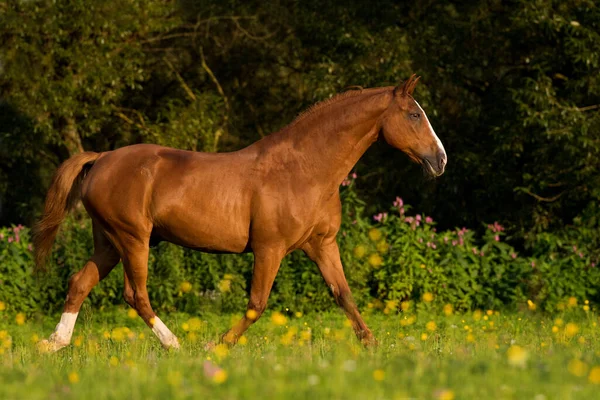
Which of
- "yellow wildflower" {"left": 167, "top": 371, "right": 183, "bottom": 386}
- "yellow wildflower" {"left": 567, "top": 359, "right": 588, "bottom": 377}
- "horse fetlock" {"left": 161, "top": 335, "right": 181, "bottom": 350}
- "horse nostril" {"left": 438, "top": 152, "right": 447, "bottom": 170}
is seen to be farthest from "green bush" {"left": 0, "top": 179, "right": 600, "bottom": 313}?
"yellow wildflower" {"left": 167, "top": 371, "right": 183, "bottom": 386}

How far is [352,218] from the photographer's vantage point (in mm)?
12219

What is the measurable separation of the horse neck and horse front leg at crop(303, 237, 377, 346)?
20.9 inches

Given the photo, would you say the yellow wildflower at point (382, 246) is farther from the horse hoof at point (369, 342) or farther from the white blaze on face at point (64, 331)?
the white blaze on face at point (64, 331)

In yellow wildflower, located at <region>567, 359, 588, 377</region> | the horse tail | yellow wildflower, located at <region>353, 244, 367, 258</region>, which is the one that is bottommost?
yellow wildflower, located at <region>353, 244, 367, 258</region>

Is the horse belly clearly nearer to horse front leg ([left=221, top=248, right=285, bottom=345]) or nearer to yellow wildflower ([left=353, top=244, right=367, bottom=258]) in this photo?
horse front leg ([left=221, top=248, right=285, bottom=345])

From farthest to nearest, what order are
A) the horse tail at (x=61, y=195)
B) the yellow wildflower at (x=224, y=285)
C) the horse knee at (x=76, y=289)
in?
the yellow wildflower at (x=224, y=285) → the horse tail at (x=61, y=195) → the horse knee at (x=76, y=289)

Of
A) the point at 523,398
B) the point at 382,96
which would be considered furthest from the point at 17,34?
the point at 523,398

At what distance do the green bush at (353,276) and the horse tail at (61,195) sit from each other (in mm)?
2887

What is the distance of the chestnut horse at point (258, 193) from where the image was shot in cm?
715

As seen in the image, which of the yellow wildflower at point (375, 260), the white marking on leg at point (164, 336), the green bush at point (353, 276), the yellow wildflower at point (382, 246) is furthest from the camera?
the yellow wildflower at point (382, 246)

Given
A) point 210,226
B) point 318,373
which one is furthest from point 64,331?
point 318,373

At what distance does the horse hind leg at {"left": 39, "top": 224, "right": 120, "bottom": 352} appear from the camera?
7.39 metres

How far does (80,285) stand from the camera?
7.61m

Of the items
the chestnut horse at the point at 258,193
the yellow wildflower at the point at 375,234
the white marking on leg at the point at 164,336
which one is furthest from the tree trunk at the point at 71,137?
the white marking on leg at the point at 164,336
